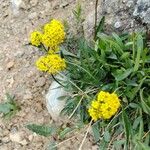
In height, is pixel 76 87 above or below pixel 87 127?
above

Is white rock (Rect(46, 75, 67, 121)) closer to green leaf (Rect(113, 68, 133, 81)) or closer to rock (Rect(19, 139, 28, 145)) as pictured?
rock (Rect(19, 139, 28, 145))

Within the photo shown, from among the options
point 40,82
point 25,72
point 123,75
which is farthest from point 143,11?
point 25,72

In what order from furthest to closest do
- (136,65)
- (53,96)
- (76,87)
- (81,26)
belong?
(81,26) < (53,96) < (76,87) < (136,65)

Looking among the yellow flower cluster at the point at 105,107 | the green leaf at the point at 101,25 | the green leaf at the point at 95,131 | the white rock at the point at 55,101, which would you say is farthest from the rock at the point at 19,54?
the yellow flower cluster at the point at 105,107

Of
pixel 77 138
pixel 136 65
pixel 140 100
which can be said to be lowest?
pixel 77 138

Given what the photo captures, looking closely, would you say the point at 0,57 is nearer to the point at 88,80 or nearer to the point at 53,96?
the point at 53,96

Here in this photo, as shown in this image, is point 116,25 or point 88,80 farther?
point 116,25

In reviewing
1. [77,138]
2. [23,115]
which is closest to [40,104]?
[23,115]
